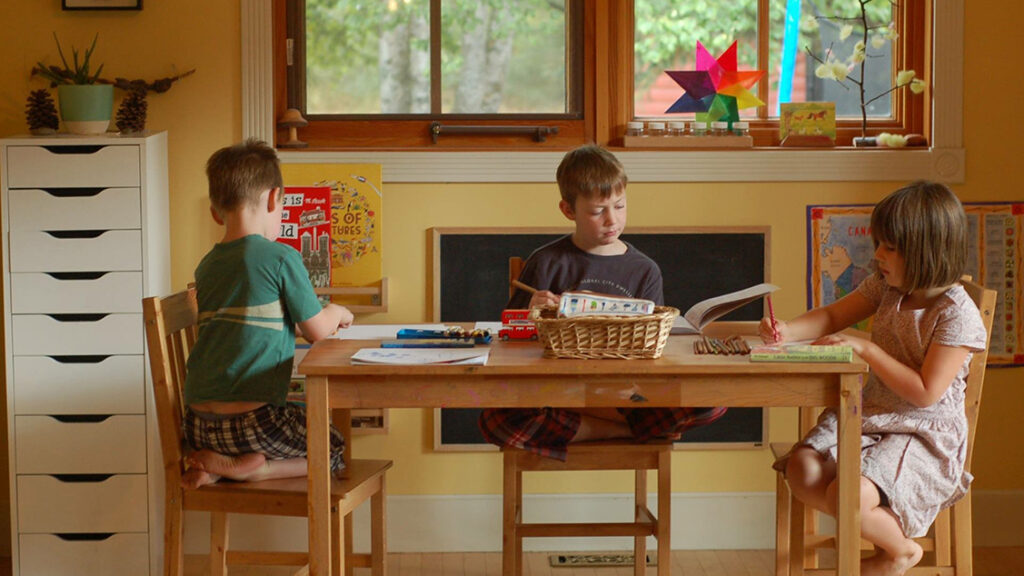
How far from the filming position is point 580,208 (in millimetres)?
2688

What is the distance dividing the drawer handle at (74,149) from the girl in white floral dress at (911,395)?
173cm

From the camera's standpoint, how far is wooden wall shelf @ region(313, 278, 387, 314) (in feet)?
10.6

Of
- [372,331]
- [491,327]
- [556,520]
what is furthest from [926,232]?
[556,520]

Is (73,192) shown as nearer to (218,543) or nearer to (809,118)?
(218,543)

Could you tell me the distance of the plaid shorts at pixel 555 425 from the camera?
252 cm

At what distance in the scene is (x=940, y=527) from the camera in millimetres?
2488

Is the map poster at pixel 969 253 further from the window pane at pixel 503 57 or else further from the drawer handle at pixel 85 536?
the drawer handle at pixel 85 536

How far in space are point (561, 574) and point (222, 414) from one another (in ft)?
3.82

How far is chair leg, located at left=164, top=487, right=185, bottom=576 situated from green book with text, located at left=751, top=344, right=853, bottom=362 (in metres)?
1.14

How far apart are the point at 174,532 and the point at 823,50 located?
2.20 m

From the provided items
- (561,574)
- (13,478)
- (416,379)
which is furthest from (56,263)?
(561,574)

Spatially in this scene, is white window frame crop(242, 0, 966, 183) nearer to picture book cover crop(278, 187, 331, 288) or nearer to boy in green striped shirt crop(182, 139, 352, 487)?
picture book cover crop(278, 187, 331, 288)

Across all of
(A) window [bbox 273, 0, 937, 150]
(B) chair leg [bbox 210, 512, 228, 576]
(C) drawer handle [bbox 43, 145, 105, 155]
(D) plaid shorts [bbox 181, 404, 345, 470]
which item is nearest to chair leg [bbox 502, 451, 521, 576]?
(D) plaid shorts [bbox 181, 404, 345, 470]

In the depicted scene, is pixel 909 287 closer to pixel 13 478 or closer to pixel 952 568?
pixel 952 568
